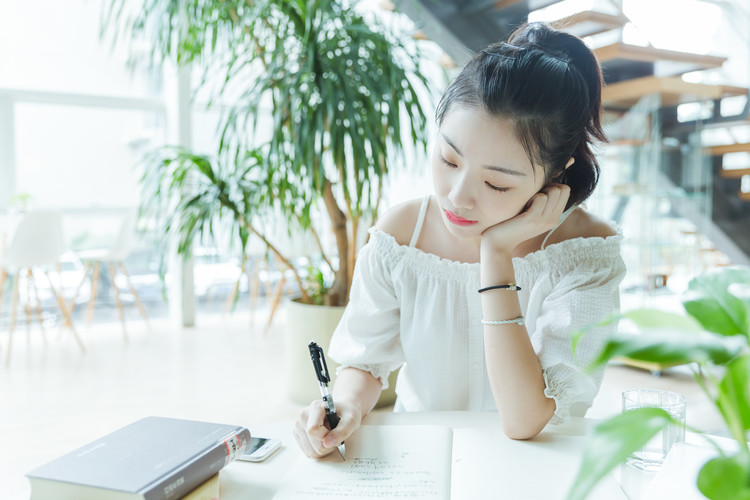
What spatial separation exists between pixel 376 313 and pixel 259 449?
0.41 metres

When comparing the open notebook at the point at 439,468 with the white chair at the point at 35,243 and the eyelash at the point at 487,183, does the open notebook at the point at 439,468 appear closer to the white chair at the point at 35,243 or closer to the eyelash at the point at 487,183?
the eyelash at the point at 487,183

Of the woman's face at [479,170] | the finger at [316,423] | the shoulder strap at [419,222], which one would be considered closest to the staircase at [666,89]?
the shoulder strap at [419,222]

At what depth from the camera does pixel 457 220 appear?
39.1 inches

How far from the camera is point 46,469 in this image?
0.63m

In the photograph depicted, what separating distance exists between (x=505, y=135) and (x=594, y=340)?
14.1 inches

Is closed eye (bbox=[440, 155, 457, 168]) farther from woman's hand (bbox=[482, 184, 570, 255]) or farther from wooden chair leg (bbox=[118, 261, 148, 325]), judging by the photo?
wooden chair leg (bbox=[118, 261, 148, 325])

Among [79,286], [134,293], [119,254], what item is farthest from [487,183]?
[134,293]

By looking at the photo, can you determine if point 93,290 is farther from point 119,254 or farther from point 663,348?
point 663,348

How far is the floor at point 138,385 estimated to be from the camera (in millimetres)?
2498

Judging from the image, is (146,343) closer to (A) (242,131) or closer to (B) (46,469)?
(A) (242,131)

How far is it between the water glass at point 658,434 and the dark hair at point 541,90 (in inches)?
14.8

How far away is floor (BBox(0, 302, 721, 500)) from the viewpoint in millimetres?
2498

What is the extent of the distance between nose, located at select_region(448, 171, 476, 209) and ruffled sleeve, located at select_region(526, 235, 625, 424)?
0.82ft

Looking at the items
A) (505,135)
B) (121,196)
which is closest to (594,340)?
(505,135)
